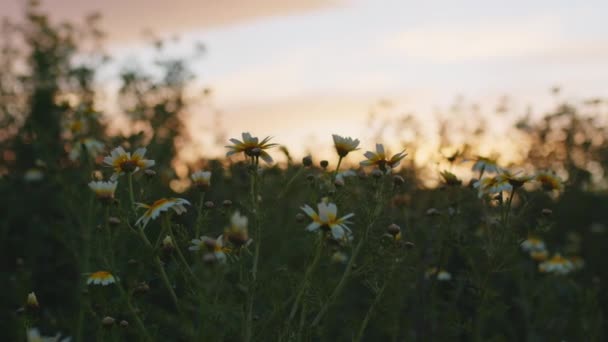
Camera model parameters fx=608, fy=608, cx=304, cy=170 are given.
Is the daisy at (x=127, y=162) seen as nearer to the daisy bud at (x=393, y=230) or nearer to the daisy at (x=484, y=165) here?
the daisy bud at (x=393, y=230)

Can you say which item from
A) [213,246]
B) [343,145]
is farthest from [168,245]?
[343,145]

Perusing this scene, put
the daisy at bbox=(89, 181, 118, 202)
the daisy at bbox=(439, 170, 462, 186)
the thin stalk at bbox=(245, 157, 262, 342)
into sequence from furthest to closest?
1. the daisy at bbox=(439, 170, 462, 186)
2. the daisy at bbox=(89, 181, 118, 202)
3. the thin stalk at bbox=(245, 157, 262, 342)

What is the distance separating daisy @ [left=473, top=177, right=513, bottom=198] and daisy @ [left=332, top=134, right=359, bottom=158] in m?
0.66

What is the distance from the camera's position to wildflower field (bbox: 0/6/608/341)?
2254 mm

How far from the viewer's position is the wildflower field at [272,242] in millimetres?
2254

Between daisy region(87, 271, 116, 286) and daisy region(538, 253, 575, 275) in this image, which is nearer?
daisy region(87, 271, 116, 286)

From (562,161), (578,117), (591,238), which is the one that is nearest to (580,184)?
(562,161)

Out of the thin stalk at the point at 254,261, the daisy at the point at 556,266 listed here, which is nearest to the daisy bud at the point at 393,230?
the thin stalk at the point at 254,261

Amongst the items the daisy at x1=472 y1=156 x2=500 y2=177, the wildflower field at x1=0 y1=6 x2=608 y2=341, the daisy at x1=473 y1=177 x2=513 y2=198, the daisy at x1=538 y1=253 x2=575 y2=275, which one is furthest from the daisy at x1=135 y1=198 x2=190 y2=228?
the daisy at x1=538 y1=253 x2=575 y2=275

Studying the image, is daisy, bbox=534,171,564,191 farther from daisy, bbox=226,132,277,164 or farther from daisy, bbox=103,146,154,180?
daisy, bbox=103,146,154,180

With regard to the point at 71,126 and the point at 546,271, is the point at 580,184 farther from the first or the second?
the point at 71,126

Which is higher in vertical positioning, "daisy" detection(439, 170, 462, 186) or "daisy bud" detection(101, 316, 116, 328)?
"daisy" detection(439, 170, 462, 186)

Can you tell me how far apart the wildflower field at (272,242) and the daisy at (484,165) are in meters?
0.02

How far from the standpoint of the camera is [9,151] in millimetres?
8562
